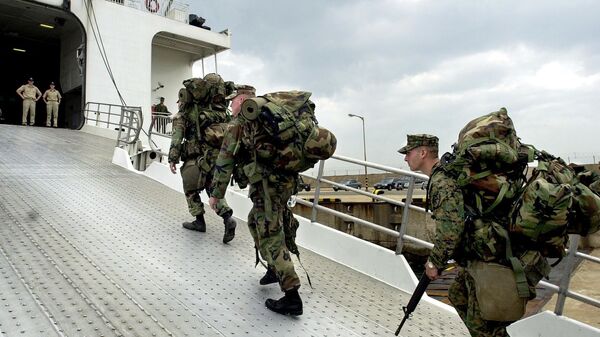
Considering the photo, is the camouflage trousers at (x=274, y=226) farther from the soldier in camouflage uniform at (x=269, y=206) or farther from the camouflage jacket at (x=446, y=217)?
the camouflage jacket at (x=446, y=217)

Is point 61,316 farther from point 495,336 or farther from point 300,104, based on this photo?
point 495,336

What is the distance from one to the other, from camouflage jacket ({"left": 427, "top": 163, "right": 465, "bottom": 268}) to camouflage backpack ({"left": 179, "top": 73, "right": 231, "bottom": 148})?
276 cm

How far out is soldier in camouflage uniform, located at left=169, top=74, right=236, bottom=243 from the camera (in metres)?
4.56

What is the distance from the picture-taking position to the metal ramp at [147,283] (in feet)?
8.72

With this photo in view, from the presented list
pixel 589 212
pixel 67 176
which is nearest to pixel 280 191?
pixel 589 212

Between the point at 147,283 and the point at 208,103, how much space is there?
208 cm

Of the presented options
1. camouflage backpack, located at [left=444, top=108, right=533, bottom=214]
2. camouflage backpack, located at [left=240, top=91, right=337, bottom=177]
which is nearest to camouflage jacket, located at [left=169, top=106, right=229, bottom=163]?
camouflage backpack, located at [left=240, top=91, right=337, bottom=177]

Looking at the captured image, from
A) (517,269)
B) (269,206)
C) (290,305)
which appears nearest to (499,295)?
(517,269)

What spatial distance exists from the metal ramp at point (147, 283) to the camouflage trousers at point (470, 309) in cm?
69

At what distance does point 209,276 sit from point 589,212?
2.68 meters

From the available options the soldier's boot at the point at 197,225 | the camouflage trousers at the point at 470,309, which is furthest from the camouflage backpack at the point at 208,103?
the camouflage trousers at the point at 470,309

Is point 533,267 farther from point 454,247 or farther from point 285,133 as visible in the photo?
point 285,133

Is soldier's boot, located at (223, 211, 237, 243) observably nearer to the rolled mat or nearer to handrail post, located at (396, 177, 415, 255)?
handrail post, located at (396, 177, 415, 255)

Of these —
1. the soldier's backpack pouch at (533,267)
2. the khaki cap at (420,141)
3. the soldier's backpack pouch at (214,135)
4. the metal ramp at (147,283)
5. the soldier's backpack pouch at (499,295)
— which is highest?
the khaki cap at (420,141)
